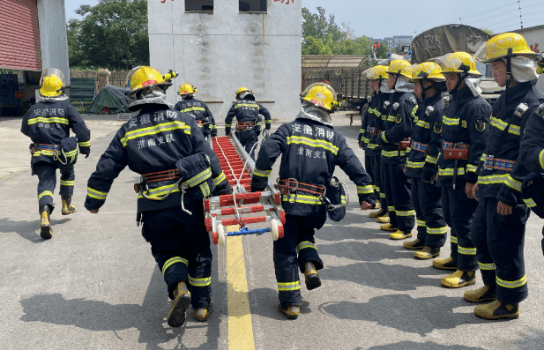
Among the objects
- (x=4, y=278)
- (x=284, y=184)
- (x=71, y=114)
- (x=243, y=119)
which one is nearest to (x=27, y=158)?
(x=243, y=119)

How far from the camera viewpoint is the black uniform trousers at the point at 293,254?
4.19 meters

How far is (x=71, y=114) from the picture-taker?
6934 mm

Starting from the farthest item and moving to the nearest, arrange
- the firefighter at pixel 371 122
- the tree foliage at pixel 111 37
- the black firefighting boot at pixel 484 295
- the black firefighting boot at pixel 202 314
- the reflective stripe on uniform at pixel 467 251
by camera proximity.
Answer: the tree foliage at pixel 111 37 → the firefighter at pixel 371 122 → the reflective stripe on uniform at pixel 467 251 → the black firefighting boot at pixel 484 295 → the black firefighting boot at pixel 202 314

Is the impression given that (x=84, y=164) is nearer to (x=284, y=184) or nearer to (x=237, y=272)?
(x=237, y=272)

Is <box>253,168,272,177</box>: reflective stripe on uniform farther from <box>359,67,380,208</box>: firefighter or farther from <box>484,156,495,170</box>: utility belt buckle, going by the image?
<box>359,67,380,208</box>: firefighter

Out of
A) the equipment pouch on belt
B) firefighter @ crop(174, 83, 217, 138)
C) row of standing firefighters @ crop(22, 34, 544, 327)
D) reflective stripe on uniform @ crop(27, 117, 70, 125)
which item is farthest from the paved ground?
firefighter @ crop(174, 83, 217, 138)

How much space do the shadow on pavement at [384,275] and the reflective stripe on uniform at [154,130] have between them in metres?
2.24

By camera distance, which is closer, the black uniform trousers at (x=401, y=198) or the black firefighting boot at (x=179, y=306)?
the black firefighting boot at (x=179, y=306)

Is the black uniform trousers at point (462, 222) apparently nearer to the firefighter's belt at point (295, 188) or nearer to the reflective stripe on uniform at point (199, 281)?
the firefighter's belt at point (295, 188)

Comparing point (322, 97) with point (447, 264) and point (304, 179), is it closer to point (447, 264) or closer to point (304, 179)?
point (304, 179)

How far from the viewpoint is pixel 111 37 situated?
46656 millimetres

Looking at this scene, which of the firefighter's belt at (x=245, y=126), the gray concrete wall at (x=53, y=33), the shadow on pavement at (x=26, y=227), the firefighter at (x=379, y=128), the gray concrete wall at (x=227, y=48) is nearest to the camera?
the shadow on pavement at (x=26, y=227)

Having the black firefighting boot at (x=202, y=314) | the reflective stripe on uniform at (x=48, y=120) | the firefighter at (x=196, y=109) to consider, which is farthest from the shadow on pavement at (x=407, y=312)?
the firefighter at (x=196, y=109)

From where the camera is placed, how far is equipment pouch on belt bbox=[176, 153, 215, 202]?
3.89 metres
